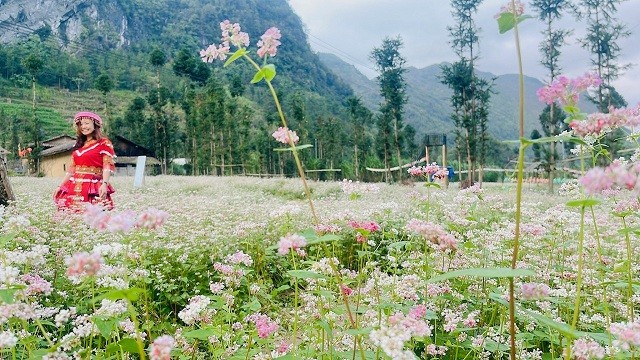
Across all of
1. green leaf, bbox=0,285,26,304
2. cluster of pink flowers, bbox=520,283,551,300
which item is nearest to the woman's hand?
green leaf, bbox=0,285,26,304

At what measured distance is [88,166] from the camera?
7.50 m

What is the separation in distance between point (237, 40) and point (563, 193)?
10.4ft

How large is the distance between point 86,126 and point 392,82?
33045 millimetres

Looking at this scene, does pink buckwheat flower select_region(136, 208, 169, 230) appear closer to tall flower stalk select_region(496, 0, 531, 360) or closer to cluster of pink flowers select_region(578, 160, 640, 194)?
tall flower stalk select_region(496, 0, 531, 360)

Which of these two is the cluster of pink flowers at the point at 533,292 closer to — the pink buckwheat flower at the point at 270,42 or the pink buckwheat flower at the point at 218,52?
the pink buckwheat flower at the point at 270,42

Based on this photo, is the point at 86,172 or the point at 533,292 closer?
the point at 533,292

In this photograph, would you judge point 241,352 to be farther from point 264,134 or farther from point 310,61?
point 310,61

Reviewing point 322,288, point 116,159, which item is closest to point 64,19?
point 116,159

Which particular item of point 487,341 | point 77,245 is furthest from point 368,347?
point 77,245

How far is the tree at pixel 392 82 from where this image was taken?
37.8 meters

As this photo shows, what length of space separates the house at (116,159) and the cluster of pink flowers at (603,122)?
46803 mm

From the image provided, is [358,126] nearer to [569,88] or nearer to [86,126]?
[86,126]

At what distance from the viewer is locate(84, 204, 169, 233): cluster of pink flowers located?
1325 millimetres

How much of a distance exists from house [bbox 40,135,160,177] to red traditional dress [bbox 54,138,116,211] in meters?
39.3
